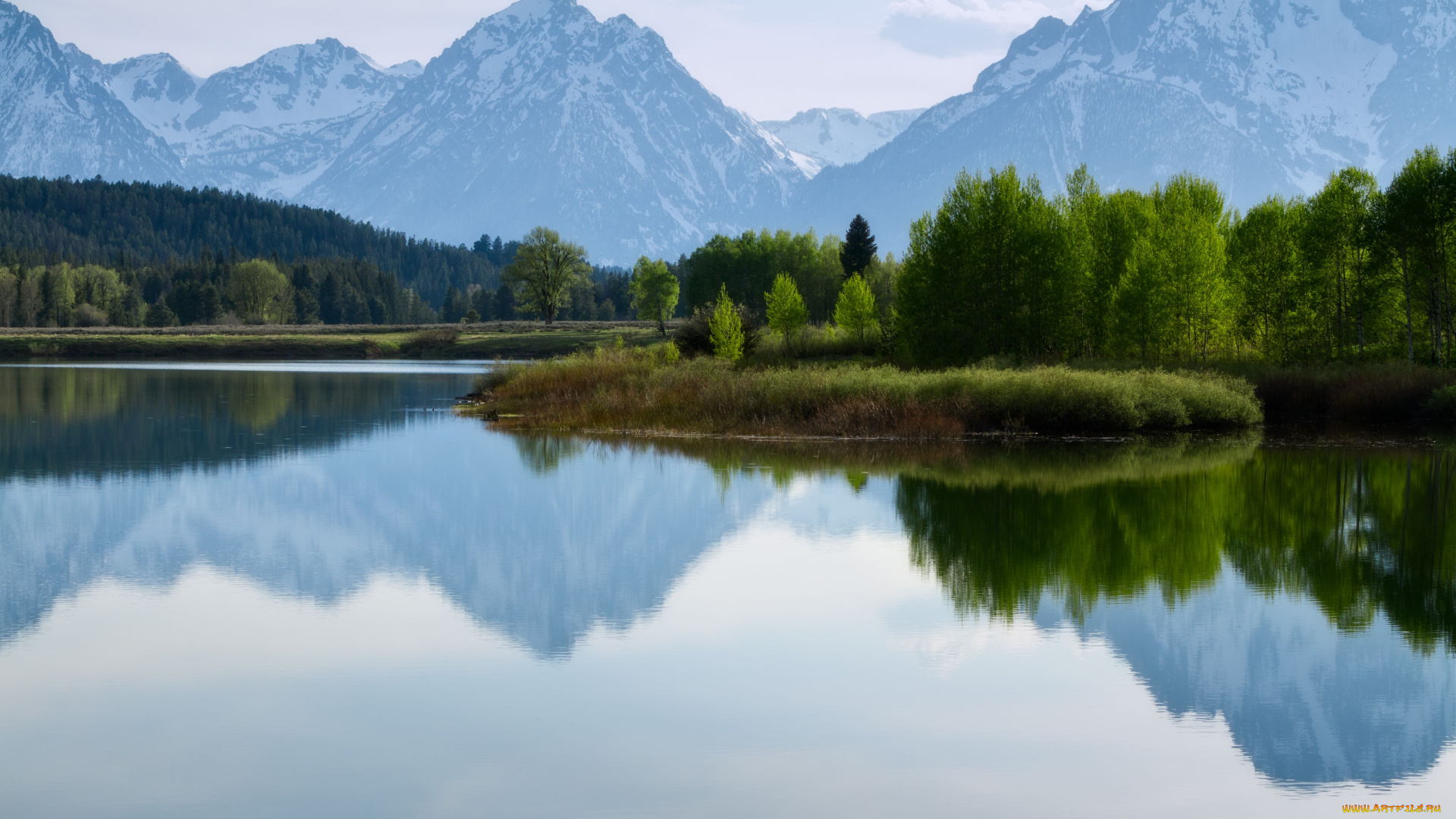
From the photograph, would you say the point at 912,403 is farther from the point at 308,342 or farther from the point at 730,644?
the point at 308,342

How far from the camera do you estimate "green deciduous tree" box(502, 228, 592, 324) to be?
417 feet

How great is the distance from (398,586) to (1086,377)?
27.3 meters

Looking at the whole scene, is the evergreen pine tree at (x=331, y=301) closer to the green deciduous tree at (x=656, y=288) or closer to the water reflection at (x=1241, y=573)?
the green deciduous tree at (x=656, y=288)

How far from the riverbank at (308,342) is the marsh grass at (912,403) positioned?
203 feet

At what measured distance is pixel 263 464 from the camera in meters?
32.9

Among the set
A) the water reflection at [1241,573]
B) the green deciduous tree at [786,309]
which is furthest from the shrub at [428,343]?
the water reflection at [1241,573]

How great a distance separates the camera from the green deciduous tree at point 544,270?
5010 inches

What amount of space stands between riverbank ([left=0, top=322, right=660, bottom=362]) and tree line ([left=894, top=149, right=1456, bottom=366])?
55922 millimetres

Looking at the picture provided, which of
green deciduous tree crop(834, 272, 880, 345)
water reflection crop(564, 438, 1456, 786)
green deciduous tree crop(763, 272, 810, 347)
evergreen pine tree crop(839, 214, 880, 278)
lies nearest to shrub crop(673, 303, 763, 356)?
green deciduous tree crop(763, 272, 810, 347)

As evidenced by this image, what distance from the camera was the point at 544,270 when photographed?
127250 mm

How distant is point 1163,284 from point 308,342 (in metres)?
91.6

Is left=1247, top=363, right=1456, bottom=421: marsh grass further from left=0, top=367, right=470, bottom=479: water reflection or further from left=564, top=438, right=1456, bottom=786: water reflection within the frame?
left=0, top=367, right=470, bottom=479: water reflection

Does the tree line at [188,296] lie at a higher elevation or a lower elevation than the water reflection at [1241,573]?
higher

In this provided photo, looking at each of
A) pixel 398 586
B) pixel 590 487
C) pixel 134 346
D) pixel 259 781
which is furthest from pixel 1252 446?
pixel 134 346
